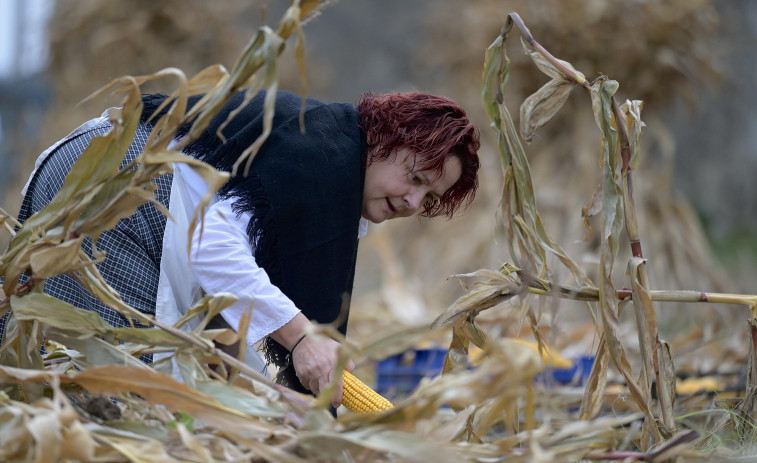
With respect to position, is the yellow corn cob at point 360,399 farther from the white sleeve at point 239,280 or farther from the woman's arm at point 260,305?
the white sleeve at point 239,280

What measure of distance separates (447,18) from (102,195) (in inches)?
180

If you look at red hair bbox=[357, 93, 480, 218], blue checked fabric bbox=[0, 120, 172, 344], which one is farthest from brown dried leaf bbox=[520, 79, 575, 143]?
blue checked fabric bbox=[0, 120, 172, 344]

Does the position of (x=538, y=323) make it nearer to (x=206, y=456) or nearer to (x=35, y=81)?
(x=206, y=456)

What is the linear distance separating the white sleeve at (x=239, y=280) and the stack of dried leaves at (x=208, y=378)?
0.25m

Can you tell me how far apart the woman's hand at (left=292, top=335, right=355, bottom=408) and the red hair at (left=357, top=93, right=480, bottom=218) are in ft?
1.32

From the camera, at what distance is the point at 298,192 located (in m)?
1.56

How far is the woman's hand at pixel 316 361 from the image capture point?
143cm

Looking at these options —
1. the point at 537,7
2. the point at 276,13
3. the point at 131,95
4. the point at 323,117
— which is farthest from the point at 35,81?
the point at 131,95

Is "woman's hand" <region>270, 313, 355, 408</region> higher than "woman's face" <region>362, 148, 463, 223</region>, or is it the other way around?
"woman's face" <region>362, 148, 463, 223</region>

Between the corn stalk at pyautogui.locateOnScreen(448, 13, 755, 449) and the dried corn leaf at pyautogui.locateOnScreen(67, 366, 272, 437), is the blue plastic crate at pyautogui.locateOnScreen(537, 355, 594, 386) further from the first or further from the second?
the dried corn leaf at pyautogui.locateOnScreen(67, 366, 272, 437)

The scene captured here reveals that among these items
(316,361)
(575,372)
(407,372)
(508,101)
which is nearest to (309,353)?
(316,361)

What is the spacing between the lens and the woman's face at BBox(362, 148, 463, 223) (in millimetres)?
1641

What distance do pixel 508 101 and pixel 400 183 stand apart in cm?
332

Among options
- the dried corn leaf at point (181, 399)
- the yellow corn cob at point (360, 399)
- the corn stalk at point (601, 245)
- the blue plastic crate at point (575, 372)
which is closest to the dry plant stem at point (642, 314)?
the corn stalk at point (601, 245)
